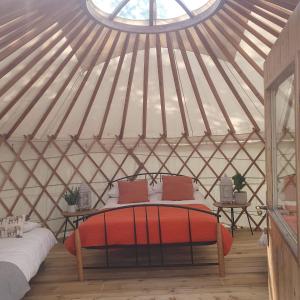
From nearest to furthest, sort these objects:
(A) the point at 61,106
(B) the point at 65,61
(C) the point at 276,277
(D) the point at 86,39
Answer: (C) the point at 276,277 → (D) the point at 86,39 → (B) the point at 65,61 → (A) the point at 61,106

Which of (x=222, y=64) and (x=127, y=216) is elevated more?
(x=222, y=64)

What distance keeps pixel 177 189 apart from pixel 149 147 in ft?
2.94

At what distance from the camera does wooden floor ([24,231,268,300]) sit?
2.79 m

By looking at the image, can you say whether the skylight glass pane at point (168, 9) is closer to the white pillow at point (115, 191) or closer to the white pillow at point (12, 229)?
the white pillow at point (12, 229)

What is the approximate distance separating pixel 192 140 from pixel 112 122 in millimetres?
1234

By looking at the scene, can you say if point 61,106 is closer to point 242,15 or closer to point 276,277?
point 242,15

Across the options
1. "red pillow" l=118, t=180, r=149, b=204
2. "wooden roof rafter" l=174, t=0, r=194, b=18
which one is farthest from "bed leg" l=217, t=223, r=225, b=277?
"wooden roof rafter" l=174, t=0, r=194, b=18

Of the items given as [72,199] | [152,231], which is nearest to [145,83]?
[152,231]

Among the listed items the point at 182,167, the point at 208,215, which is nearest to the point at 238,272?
the point at 208,215

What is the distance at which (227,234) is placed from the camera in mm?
3174

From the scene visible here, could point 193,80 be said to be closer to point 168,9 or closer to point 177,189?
point 168,9

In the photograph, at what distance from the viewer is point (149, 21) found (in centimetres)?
273

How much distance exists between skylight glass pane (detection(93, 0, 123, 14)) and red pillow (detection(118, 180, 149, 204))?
2.46 metres

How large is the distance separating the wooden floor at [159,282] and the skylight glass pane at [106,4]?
2.37 metres
